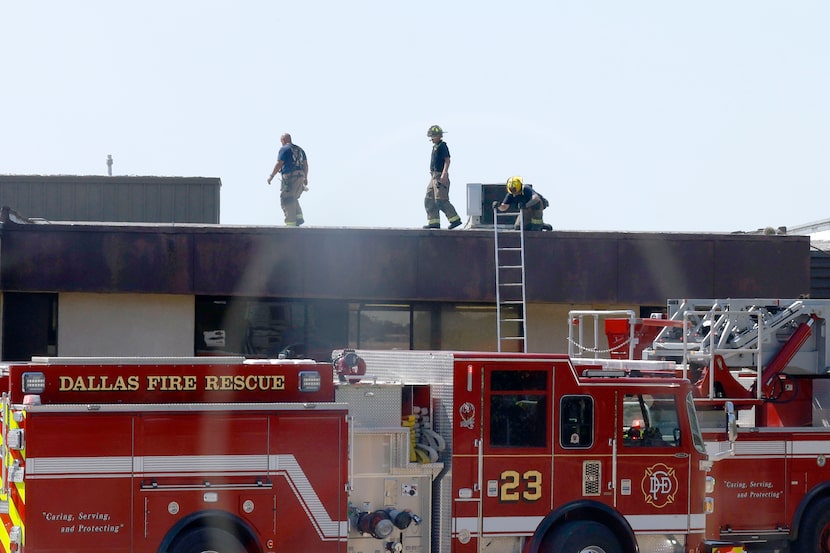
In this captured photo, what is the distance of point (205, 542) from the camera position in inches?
417

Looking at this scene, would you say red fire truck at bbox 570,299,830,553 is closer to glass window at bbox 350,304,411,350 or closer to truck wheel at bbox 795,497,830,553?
truck wheel at bbox 795,497,830,553

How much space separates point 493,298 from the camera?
66.0 feet

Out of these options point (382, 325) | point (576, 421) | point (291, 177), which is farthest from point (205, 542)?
point (291, 177)

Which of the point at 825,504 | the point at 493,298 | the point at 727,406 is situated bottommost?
the point at 825,504

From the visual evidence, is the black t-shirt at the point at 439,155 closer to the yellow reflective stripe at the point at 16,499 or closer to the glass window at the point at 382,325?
the glass window at the point at 382,325

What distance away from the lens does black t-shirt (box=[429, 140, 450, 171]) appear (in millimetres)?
20984

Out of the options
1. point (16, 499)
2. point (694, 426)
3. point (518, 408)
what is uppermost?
point (518, 408)

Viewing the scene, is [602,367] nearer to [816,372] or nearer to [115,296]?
[816,372]

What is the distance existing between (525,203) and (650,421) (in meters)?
8.80

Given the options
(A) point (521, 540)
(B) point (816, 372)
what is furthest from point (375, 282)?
(A) point (521, 540)

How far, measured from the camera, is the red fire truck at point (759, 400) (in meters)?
13.8

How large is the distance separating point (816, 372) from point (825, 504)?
1.75 m

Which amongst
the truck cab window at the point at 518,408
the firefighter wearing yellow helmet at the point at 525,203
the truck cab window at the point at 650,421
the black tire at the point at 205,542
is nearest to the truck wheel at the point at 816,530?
the truck cab window at the point at 650,421

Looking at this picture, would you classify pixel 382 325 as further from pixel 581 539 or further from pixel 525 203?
pixel 581 539
